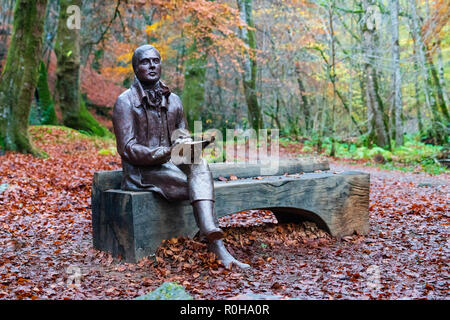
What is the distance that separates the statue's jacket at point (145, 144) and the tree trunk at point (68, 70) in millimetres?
11365

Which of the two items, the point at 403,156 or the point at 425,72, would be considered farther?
the point at 425,72

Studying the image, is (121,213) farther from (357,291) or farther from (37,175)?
(37,175)

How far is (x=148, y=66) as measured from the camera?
4348 millimetres

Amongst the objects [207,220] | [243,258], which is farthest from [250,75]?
[207,220]

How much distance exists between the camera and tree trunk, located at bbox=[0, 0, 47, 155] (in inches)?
393

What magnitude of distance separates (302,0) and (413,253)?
15.7 meters

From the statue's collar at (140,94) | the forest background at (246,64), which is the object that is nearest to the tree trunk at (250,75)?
the forest background at (246,64)

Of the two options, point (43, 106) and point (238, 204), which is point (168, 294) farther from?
point (43, 106)

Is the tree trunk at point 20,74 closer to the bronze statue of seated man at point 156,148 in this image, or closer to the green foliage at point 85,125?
the green foliage at point 85,125

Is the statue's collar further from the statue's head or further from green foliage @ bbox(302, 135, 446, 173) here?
green foliage @ bbox(302, 135, 446, 173)

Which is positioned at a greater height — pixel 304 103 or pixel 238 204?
pixel 304 103

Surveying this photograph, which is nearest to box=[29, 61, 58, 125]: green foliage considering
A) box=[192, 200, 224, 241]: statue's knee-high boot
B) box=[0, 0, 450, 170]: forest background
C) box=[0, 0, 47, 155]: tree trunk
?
box=[0, 0, 450, 170]: forest background

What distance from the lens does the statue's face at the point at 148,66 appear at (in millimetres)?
4320

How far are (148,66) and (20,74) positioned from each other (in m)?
6.96
